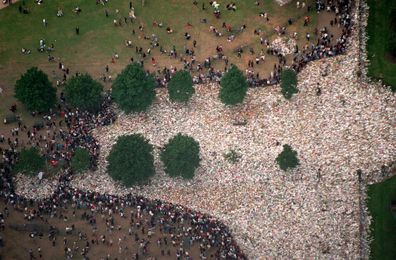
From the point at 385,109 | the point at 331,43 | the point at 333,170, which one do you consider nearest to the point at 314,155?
the point at 333,170

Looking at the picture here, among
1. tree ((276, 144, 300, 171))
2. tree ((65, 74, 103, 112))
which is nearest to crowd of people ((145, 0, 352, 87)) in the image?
tree ((65, 74, 103, 112))

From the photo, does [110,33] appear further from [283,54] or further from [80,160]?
[80,160]

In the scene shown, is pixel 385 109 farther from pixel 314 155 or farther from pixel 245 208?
pixel 245 208

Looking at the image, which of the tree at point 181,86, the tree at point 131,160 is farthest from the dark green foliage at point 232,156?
the tree at point 181,86

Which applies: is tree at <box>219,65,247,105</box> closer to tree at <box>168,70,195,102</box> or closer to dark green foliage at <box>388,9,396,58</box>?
tree at <box>168,70,195,102</box>

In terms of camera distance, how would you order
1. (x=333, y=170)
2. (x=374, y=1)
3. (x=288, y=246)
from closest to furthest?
(x=288, y=246) < (x=333, y=170) < (x=374, y=1)

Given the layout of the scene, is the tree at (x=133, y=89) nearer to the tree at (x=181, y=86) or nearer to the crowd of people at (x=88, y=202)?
the tree at (x=181, y=86)

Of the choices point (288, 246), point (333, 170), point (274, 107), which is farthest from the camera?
point (274, 107)

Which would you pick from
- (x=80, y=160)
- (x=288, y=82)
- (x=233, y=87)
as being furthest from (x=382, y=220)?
(x=80, y=160)
